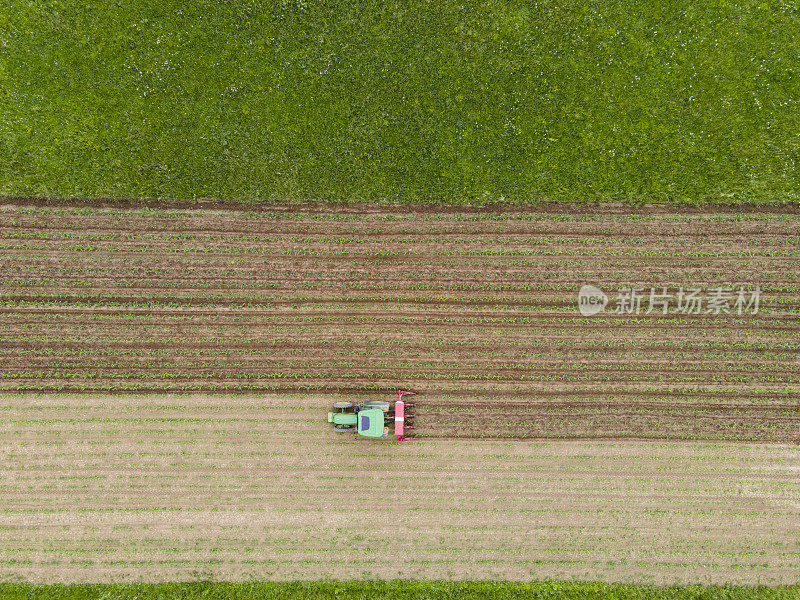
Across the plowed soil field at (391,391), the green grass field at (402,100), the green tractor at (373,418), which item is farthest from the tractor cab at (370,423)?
the green grass field at (402,100)

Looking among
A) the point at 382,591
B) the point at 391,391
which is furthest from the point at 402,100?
the point at 382,591

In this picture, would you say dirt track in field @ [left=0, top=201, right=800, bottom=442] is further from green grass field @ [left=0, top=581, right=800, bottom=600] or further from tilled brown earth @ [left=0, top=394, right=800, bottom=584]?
green grass field @ [left=0, top=581, right=800, bottom=600]

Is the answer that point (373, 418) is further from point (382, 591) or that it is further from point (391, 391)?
point (382, 591)

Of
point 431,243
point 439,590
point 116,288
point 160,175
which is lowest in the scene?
point 439,590

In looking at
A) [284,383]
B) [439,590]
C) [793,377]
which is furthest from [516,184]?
[439,590]

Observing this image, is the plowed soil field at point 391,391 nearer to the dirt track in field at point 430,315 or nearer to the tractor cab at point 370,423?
the dirt track in field at point 430,315

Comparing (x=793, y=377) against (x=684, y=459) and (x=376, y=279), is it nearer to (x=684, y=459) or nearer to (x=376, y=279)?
(x=684, y=459)
